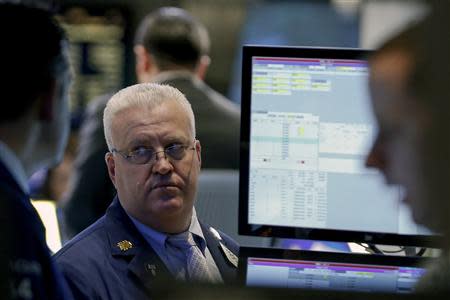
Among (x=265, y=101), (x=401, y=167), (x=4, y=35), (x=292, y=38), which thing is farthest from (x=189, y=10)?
(x=401, y=167)

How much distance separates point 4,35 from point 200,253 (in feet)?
2.05

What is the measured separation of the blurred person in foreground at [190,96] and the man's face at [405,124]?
5.80 ft

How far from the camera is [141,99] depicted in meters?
1.71

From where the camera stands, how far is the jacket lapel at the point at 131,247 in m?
1.59

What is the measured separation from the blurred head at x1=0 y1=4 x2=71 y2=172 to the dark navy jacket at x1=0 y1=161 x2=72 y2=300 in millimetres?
98

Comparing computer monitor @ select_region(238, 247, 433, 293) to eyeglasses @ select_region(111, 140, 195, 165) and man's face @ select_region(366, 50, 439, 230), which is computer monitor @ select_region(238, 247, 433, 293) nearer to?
eyeglasses @ select_region(111, 140, 195, 165)

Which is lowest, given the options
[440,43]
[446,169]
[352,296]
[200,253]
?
[200,253]

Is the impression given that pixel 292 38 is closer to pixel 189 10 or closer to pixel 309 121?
pixel 189 10

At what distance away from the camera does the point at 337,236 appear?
5.61ft

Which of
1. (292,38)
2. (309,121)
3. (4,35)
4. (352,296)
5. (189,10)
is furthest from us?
(292,38)

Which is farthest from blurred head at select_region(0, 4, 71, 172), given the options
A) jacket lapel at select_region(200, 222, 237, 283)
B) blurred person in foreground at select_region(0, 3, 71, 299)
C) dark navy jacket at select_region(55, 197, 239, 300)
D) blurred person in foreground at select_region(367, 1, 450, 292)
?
blurred person in foreground at select_region(367, 1, 450, 292)

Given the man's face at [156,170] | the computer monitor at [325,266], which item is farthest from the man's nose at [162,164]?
the computer monitor at [325,266]

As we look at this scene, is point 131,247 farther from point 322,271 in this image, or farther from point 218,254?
point 322,271

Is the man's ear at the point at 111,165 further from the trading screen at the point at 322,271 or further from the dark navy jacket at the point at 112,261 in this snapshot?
the trading screen at the point at 322,271
